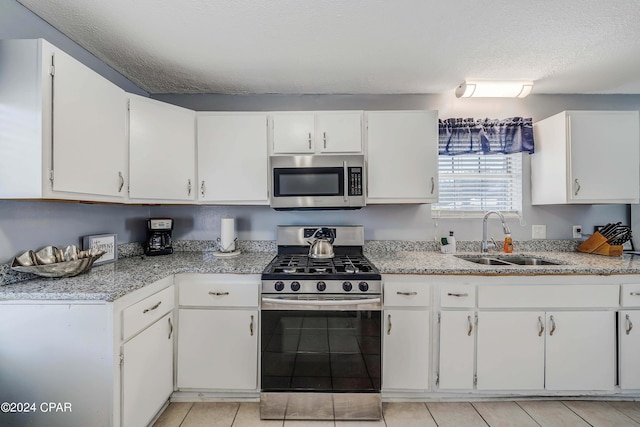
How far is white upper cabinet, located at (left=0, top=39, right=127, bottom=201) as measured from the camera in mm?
1313

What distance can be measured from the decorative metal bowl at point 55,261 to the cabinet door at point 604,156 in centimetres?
333

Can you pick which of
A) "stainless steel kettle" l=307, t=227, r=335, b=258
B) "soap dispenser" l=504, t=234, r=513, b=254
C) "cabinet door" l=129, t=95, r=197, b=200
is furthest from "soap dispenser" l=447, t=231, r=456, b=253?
"cabinet door" l=129, t=95, r=197, b=200

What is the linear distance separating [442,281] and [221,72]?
2.19 metres

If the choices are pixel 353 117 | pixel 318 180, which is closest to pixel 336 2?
pixel 353 117

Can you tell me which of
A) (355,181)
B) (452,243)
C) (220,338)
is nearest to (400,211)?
(452,243)

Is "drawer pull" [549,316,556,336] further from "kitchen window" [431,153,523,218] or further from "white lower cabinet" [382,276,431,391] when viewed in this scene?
"kitchen window" [431,153,523,218]

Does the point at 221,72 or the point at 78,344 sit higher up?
the point at 221,72

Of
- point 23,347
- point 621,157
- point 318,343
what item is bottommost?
point 318,343

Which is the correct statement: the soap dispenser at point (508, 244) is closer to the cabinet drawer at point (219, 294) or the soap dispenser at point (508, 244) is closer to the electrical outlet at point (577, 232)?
the electrical outlet at point (577, 232)

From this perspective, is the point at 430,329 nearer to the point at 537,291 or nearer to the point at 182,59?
the point at 537,291

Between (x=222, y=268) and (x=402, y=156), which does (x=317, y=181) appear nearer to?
(x=402, y=156)

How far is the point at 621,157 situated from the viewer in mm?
2215

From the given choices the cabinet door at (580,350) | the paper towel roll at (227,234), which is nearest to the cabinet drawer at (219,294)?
the paper towel roll at (227,234)

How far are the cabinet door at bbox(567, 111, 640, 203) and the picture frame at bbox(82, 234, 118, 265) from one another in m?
3.46
